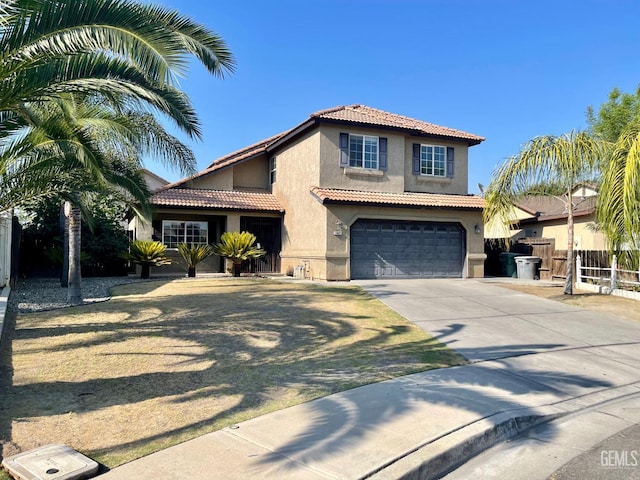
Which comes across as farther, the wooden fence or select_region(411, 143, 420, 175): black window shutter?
select_region(411, 143, 420, 175): black window shutter

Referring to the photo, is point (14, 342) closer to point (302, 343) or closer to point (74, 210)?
point (302, 343)

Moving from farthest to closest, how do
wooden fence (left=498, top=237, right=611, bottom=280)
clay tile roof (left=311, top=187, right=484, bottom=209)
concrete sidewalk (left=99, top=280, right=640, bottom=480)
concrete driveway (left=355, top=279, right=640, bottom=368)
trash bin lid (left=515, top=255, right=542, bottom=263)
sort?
trash bin lid (left=515, top=255, right=542, bottom=263) → wooden fence (left=498, top=237, right=611, bottom=280) → clay tile roof (left=311, top=187, right=484, bottom=209) → concrete driveway (left=355, top=279, right=640, bottom=368) → concrete sidewalk (left=99, top=280, right=640, bottom=480)

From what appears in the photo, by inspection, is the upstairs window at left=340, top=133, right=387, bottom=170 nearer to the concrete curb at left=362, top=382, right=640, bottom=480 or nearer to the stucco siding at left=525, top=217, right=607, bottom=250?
→ the stucco siding at left=525, top=217, right=607, bottom=250

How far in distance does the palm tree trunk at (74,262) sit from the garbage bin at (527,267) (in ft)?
56.0

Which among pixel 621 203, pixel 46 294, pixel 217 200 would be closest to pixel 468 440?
pixel 621 203

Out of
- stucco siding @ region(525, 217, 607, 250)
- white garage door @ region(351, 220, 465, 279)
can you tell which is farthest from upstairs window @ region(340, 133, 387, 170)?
stucco siding @ region(525, 217, 607, 250)

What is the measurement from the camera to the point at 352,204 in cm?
1788

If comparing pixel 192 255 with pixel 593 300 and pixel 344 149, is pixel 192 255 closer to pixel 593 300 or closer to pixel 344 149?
pixel 344 149

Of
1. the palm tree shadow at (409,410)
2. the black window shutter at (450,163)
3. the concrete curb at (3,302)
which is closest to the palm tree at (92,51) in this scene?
the concrete curb at (3,302)

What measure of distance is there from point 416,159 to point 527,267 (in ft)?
21.8

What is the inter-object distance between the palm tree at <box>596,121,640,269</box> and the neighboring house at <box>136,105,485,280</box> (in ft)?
20.0

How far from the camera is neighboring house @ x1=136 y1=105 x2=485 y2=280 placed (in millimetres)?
18375

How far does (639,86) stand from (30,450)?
2721 centimetres

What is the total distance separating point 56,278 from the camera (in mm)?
19766
